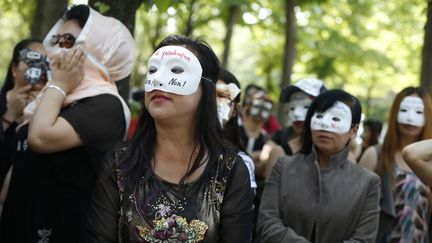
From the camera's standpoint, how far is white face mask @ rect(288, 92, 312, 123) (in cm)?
582

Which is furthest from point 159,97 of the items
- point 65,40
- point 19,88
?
point 19,88

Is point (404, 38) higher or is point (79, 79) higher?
point (404, 38)

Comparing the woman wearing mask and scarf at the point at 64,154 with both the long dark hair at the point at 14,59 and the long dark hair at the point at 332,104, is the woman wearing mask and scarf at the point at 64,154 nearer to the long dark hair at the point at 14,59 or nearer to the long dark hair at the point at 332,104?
the long dark hair at the point at 14,59

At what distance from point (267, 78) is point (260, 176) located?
12.2 metres

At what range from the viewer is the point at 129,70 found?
431 cm

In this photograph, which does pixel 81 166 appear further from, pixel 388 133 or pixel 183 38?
pixel 388 133

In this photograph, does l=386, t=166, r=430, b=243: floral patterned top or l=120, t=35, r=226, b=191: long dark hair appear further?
l=386, t=166, r=430, b=243: floral patterned top

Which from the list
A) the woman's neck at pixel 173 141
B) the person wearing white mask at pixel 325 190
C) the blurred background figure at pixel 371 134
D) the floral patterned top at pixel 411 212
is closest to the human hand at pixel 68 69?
the woman's neck at pixel 173 141

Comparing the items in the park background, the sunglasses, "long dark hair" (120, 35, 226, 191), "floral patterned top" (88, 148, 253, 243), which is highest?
the park background

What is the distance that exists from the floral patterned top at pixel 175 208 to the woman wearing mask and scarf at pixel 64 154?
0.69 metres

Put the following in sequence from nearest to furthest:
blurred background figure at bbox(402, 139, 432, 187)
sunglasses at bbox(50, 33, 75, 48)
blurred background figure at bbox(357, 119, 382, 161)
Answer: blurred background figure at bbox(402, 139, 432, 187) < sunglasses at bbox(50, 33, 75, 48) < blurred background figure at bbox(357, 119, 382, 161)

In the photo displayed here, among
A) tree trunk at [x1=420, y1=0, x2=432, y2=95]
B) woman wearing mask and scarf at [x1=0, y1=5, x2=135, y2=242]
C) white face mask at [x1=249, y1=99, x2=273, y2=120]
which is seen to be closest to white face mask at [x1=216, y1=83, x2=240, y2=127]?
woman wearing mask and scarf at [x1=0, y1=5, x2=135, y2=242]

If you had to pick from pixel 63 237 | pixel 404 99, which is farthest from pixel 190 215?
pixel 404 99

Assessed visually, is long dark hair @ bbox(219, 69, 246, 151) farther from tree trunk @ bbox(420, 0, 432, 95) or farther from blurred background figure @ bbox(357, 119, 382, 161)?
blurred background figure @ bbox(357, 119, 382, 161)
